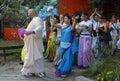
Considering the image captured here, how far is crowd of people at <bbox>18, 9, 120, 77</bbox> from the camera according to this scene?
9.09 metres

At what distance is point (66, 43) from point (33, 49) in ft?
3.12

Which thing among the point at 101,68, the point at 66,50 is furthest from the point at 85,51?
the point at 101,68

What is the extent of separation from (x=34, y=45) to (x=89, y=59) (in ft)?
6.25

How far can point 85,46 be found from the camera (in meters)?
9.94

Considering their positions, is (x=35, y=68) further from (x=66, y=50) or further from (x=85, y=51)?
(x=85, y=51)

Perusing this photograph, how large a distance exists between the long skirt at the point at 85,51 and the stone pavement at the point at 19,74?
33cm

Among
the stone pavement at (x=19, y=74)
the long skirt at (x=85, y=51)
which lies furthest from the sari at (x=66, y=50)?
the long skirt at (x=85, y=51)

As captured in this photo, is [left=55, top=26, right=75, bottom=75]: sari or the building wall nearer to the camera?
[left=55, top=26, right=75, bottom=75]: sari

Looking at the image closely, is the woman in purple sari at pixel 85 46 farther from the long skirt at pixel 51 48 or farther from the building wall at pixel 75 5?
the building wall at pixel 75 5

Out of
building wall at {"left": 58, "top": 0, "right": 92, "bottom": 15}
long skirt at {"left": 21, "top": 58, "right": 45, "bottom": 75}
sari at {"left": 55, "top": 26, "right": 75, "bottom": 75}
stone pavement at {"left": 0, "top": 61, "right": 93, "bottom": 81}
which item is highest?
building wall at {"left": 58, "top": 0, "right": 92, "bottom": 15}

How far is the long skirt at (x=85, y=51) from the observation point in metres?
9.92

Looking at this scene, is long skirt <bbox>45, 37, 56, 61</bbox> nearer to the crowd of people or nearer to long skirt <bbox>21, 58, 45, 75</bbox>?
the crowd of people

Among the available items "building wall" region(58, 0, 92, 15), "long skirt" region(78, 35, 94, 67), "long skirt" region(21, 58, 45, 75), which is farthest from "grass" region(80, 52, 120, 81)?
"building wall" region(58, 0, 92, 15)

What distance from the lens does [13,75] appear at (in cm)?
958
